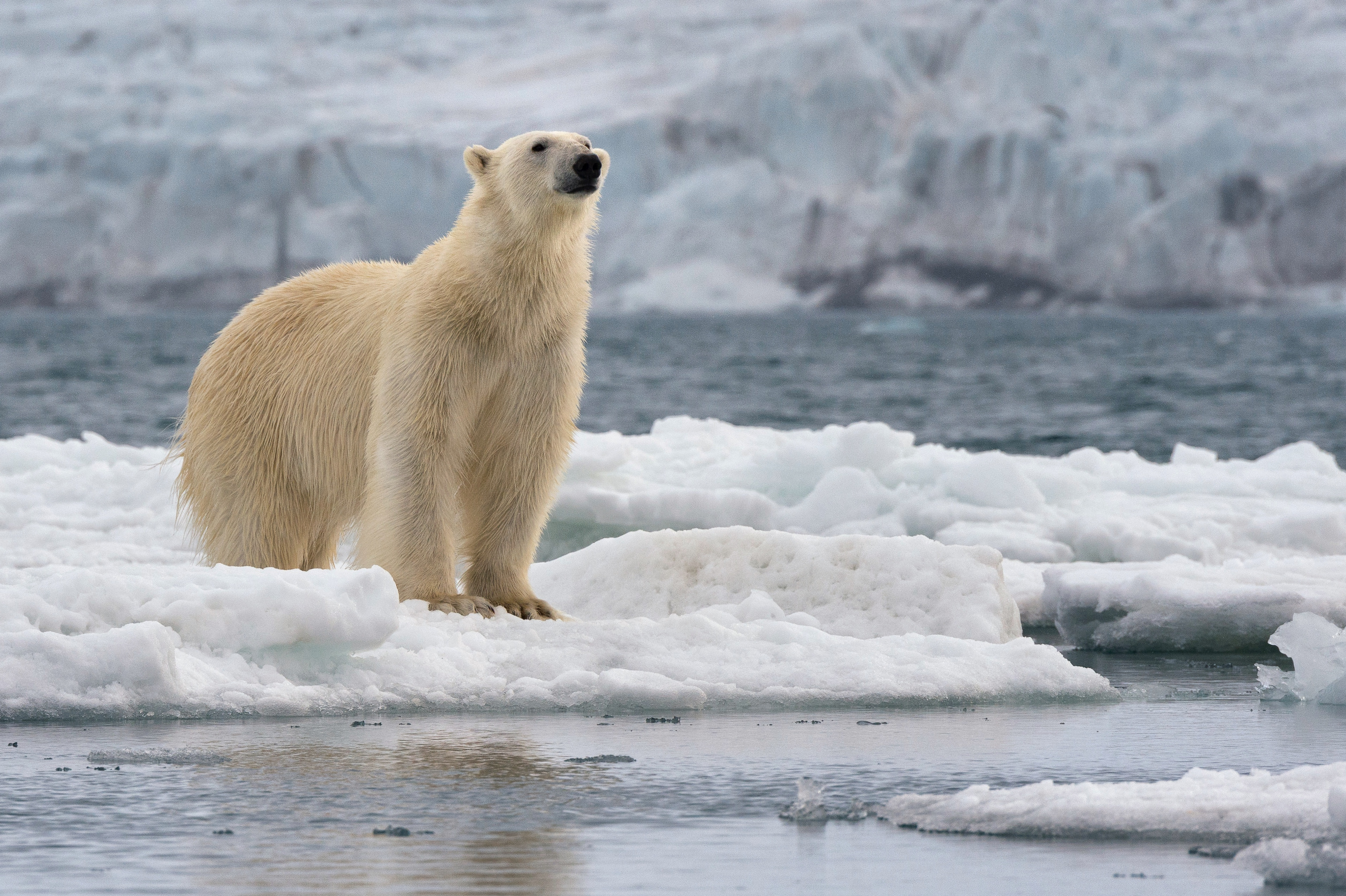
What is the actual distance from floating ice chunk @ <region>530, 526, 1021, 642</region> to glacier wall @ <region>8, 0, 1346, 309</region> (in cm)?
4934

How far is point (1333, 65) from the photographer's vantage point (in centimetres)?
5678

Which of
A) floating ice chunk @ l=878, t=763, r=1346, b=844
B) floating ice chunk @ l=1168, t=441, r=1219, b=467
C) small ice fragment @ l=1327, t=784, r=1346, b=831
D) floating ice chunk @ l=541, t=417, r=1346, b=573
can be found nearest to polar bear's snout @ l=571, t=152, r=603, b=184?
floating ice chunk @ l=878, t=763, r=1346, b=844

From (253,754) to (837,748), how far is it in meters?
1.44

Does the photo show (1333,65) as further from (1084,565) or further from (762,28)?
(1084,565)

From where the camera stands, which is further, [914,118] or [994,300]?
[994,300]

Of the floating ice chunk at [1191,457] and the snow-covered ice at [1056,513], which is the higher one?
the floating ice chunk at [1191,457]

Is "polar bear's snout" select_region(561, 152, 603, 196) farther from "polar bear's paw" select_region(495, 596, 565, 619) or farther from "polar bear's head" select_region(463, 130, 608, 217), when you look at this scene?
"polar bear's paw" select_region(495, 596, 565, 619)

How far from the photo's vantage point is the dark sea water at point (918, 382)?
2488 centimetres

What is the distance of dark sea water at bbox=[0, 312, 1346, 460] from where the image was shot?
81.6 feet

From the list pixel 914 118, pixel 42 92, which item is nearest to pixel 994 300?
pixel 914 118

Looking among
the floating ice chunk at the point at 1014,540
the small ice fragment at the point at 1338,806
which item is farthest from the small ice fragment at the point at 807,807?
the floating ice chunk at the point at 1014,540

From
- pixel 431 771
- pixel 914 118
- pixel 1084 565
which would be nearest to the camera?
pixel 431 771

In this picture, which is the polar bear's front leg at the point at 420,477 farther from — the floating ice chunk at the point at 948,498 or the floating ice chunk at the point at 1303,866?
the floating ice chunk at the point at 948,498

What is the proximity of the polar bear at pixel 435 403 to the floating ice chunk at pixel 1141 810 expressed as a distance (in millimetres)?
2421
